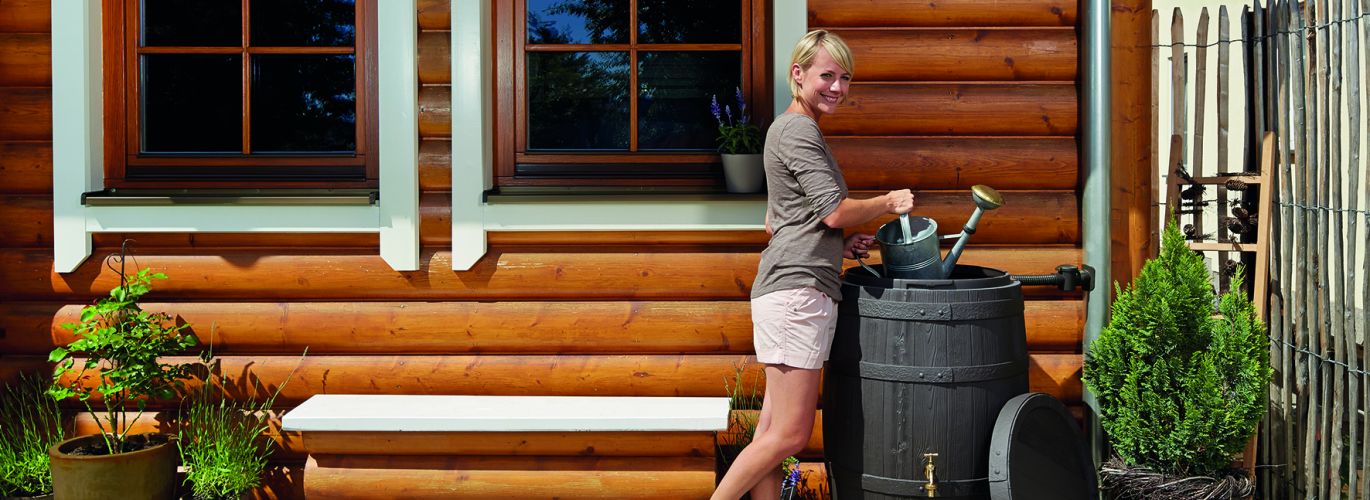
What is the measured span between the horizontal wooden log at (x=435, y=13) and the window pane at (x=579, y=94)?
1.01 feet

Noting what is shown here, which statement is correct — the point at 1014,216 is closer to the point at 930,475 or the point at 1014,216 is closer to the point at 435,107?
the point at 930,475

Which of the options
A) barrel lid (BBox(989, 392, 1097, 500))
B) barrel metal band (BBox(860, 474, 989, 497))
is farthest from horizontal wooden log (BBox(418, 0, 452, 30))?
barrel lid (BBox(989, 392, 1097, 500))

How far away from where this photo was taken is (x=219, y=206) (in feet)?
12.0

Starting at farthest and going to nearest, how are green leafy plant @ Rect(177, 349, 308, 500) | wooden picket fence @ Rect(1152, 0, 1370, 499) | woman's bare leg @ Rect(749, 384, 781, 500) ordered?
green leafy plant @ Rect(177, 349, 308, 500) < wooden picket fence @ Rect(1152, 0, 1370, 499) < woman's bare leg @ Rect(749, 384, 781, 500)

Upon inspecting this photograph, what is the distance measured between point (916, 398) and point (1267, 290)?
1.65m

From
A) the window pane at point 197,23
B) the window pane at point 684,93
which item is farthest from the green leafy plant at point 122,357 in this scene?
the window pane at point 684,93

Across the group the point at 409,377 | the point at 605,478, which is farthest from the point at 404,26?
the point at 605,478

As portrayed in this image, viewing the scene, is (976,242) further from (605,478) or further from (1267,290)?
(605,478)

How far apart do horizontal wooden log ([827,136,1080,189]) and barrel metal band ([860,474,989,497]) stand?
3.70 feet

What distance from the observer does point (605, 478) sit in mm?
3334

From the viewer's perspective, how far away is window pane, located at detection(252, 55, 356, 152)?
12.4 ft

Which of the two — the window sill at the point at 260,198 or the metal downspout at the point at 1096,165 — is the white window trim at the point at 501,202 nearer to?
the window sill at the point at 260,198

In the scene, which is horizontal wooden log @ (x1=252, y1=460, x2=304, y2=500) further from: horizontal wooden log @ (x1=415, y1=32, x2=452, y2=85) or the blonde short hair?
the blonde short hair

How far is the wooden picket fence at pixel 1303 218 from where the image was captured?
10.6 feet
